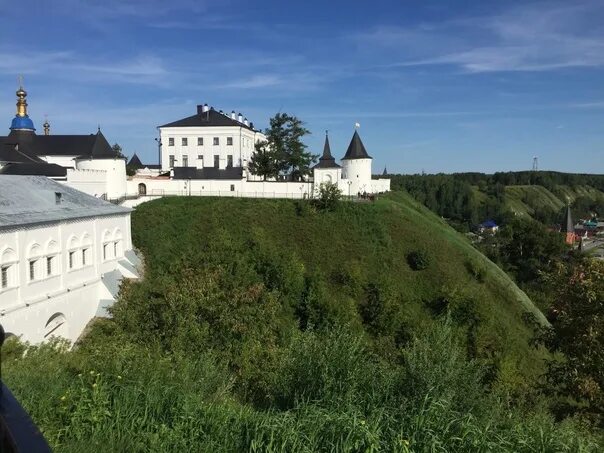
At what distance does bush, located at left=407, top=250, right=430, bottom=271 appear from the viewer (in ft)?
97.2

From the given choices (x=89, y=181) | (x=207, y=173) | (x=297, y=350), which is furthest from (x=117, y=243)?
(x=297, y=350)

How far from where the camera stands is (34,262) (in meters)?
19.5

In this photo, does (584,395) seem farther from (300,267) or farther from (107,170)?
(107,170)

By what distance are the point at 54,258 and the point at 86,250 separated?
266cm

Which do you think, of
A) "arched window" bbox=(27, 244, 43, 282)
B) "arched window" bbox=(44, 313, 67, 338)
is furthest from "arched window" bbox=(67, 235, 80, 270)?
"arched window" bbox=(44, 313, 67, 338)

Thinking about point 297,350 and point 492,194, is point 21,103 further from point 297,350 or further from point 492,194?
point 492,194

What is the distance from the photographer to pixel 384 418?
6.18m

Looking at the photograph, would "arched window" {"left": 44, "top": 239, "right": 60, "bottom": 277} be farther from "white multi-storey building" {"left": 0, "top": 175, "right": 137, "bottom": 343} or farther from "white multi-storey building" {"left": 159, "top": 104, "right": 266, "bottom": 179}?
"white multi-storey building" {"left": 159, "top": 104, "right": 266, "bottom": 179}

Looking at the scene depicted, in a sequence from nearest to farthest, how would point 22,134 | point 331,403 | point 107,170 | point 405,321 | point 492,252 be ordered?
point 331,403 → point 405,321 → point 107,170 → point 22,134 → point 492,252

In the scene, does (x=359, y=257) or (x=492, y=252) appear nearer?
(x=359, y=257)

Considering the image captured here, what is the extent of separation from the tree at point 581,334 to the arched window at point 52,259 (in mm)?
18885

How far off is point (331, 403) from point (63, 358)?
7197 millimetres

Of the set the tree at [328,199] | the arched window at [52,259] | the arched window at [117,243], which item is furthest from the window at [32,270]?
the tree at [328,199]

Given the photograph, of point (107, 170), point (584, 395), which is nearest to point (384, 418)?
point (584, 395)
